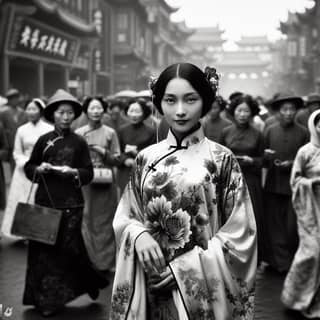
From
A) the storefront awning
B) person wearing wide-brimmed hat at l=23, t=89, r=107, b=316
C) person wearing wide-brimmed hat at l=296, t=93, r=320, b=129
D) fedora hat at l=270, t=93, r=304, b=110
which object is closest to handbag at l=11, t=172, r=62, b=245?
person wearing wide-brimmed hat at l=23, t=89, r=107, b=316

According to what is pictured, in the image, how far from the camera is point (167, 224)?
265 cm

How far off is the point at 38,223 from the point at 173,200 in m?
2.44

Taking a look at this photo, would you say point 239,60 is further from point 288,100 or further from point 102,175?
point 102,175

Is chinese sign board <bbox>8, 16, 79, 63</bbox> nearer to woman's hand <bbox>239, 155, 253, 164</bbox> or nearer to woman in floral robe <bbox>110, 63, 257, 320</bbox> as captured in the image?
woman's hand <bbox>239, 155, 253, 164</bbox>

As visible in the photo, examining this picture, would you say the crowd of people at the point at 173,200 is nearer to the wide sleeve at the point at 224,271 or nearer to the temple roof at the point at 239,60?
the wide sleeve at the point at 224,271

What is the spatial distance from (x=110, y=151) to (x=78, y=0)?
1885 centimetres

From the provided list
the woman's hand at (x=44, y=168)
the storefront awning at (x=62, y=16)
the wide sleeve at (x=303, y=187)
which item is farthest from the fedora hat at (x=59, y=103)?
the storefront awning at (x=62, y=16)

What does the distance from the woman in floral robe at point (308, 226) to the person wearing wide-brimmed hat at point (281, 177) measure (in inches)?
48.7

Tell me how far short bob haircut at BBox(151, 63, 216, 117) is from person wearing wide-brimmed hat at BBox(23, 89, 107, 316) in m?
2.40

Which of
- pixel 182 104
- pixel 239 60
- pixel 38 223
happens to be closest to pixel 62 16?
pixel 38 223

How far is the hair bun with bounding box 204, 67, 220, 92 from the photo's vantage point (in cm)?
273

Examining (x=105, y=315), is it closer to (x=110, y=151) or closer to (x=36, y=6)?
(x=110, y=151)

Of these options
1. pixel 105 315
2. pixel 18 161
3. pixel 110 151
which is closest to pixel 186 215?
pixel 105 315

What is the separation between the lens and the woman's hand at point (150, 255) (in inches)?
99.4
